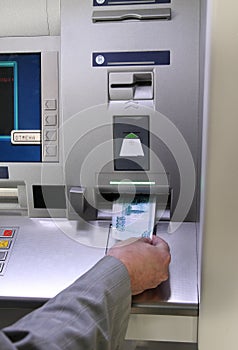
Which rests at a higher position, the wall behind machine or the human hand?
the wall behind machine

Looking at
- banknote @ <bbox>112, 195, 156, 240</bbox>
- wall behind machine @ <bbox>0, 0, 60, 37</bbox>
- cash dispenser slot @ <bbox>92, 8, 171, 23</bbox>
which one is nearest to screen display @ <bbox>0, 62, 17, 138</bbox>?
wall behind machine @ <bbox>0, 0, 60, 37</bbox>

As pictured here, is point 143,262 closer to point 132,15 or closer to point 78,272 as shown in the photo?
point 78,272

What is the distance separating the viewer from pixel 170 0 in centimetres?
140

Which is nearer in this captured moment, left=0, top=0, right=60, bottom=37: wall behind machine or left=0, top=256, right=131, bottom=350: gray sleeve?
left=0, top=256, right=131, bottom=350: gray sleeve

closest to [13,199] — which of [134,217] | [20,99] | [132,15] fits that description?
[20,99]

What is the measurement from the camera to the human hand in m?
1.15

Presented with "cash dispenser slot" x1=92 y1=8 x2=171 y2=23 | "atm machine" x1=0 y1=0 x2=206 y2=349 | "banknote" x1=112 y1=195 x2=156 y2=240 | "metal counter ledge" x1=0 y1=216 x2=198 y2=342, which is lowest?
"metal counter ledge" x1=0 y1=216 x2=198 y2=342

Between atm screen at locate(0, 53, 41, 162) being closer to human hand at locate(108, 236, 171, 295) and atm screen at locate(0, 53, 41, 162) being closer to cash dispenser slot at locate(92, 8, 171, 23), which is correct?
cash dispenser slot at locate(92, 8, 171, 23)

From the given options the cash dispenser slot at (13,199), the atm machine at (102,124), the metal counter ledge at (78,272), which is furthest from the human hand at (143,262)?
the cash dispenser slot at (13,199)

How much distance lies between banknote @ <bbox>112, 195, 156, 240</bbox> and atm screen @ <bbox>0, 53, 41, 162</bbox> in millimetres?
313

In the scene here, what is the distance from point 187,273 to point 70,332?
1.41 feet

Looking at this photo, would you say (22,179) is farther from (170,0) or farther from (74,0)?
(170,0)

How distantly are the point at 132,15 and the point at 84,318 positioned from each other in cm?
90

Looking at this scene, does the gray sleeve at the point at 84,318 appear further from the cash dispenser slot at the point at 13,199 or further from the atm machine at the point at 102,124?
the cash dispenser slot at the point at 13,199
